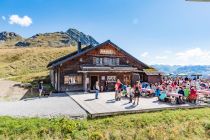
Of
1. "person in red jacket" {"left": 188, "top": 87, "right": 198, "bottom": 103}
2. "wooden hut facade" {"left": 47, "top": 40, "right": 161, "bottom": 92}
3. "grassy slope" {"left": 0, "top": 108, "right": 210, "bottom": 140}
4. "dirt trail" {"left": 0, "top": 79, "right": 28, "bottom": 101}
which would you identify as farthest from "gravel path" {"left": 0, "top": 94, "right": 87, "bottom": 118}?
"wooden hut facade" {"left": 47, "top": 40, "right": 161, "bottom": 92}

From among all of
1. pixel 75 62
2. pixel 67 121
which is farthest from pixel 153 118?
pixel 75 62

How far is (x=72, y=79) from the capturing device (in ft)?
95.1

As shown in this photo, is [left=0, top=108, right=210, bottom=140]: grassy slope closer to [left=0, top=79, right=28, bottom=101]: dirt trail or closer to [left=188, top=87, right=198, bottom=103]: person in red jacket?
[left=188, top=87, right=198, bottom=103]: person in red jacket

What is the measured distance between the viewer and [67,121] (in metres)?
14.6

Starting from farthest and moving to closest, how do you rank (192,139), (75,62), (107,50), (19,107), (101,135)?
(107,50) → (75,62) → (19,107) → (192,139) → (101,135)

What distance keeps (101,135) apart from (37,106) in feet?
23.3

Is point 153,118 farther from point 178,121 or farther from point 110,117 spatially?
point 110,117

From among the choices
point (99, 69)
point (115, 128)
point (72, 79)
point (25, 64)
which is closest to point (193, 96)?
point (115, 128)

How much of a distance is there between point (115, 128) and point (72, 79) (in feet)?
49.7

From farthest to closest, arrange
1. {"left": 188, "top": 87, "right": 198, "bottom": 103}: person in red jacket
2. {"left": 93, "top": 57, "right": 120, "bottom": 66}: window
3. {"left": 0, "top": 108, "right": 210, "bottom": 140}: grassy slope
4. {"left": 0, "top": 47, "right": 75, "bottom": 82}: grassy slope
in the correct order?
{"left": 0, "top": 47, "right": 75, "bottom": 82}: grassy slope < {"left": 93, "top": 57, "right": 120, "bottom": 66}: window < {"left": 188, "top": 87, "right": 198, "bottom": 103}: person in red jacket < {"left": 0, "top": 108, "right": 210, "bottom": 140}: grassy slope

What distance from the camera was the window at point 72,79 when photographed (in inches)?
1129

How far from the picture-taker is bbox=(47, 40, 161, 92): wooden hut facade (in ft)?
93.9

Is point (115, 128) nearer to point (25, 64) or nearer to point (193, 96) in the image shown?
point (193, 96)

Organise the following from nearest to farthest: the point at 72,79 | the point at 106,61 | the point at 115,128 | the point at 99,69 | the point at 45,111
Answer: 1. the point at 115,128
2. the point at 45,111
3. the point at 72,79
4. the point at 99,69
5. the point at 106,61
